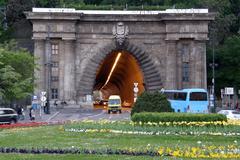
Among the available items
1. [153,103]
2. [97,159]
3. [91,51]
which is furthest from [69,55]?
[97,159]

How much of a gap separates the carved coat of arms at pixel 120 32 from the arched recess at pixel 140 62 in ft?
3.68

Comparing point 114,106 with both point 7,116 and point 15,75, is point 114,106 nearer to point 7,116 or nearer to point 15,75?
point 15,75

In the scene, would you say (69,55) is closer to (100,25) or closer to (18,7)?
(100,25)

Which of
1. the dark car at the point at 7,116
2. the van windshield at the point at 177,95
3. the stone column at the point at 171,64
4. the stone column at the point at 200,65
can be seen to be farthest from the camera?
the stone column at the point at 200,65

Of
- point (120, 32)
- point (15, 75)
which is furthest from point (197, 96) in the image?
point (120, 32)

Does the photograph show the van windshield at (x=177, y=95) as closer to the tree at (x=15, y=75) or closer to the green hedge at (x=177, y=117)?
the tree at (x=15, y=75)

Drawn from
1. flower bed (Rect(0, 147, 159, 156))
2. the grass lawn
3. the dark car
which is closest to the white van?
the dark car

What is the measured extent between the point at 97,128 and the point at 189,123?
5.00m

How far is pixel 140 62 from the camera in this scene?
79812 mm

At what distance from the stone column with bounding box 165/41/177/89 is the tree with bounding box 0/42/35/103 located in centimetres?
1925

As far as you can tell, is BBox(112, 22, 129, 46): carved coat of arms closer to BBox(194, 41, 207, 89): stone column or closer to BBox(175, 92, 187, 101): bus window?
BBox(194, 41, 207, 89): stone column

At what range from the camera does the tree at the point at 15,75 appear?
59.3 meters

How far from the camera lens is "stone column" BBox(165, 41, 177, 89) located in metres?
77.9

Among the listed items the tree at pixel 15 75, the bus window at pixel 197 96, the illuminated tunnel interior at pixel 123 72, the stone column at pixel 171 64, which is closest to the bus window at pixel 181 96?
the bus window at pixel 197 96
